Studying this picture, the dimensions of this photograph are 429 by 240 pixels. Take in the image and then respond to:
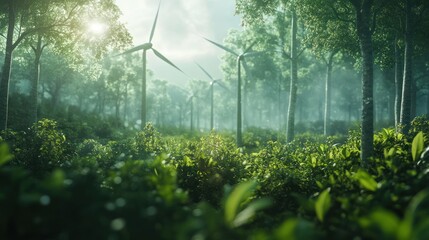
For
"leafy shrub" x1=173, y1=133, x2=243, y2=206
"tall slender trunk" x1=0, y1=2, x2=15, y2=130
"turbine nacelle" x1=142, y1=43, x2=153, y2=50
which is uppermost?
"turbine nacelle" x1=142, y1=43, x2=153, y2=50

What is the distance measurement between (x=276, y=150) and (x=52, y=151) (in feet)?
19.8

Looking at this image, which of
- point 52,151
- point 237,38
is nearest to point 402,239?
point 52,151

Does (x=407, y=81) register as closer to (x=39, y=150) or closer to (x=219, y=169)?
(x=219, y=169)

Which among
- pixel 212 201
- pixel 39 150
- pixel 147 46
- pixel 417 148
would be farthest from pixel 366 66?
pixel 147 46

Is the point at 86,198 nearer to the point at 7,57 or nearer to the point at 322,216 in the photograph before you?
the point at 322,216

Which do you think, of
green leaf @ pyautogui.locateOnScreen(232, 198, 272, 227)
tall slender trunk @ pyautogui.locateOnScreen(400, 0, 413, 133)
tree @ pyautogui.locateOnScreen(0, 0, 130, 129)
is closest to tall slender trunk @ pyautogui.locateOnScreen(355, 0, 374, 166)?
tall slender trunk @ pyautogui.locateOnScreen(400, 0, 413, 133)

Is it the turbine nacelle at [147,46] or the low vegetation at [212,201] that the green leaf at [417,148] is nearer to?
the low vegetation at [212,201]

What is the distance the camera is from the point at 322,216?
11.0 feet

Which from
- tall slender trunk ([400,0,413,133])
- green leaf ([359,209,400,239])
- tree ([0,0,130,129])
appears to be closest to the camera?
green leaf ([359,209,400,239])

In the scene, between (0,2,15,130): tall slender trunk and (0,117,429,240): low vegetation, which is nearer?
(0,117,429,240): low vegetation

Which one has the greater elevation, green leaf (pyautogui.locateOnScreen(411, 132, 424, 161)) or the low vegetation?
green leaf (pyautogui.locateOnScreen(411, 132, 424, 161))

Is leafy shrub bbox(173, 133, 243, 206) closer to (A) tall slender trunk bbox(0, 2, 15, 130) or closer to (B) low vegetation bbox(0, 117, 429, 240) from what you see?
(B) low vegetation bbox(0, 117, 429, 240)

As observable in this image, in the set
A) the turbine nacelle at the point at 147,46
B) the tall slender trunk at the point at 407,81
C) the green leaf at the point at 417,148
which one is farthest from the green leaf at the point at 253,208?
the turbine nacelle at the point at 147,46

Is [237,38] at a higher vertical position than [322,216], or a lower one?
higher
